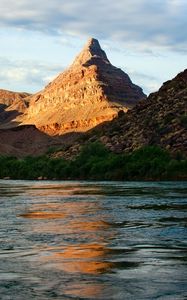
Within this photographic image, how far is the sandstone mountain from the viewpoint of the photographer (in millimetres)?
99938

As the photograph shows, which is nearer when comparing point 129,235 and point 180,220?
point 129,235

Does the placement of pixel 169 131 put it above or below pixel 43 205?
above

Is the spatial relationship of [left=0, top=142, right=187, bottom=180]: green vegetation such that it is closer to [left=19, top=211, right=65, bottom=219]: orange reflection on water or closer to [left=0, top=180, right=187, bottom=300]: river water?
[left=19, top=211, right=65, bottom=219]: orange reflection on water

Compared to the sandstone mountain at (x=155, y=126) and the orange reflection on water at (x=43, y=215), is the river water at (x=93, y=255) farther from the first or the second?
the sandstone mountain at (x=155, y=126)

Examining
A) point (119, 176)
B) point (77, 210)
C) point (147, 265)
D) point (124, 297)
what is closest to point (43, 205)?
point (77, 210)

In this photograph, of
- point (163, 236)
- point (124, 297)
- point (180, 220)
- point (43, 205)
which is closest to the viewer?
point (124, 297)

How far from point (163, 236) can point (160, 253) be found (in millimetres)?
3556

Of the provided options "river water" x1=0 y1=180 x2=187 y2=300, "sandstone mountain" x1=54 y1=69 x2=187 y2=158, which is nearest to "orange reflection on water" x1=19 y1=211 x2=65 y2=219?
"river water" x1=0 y1=180 x2=187 y2=300

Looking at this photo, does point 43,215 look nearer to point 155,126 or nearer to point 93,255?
point 93,255

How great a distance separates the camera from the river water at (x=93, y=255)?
1160 cm

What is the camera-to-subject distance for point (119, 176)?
3457 inches

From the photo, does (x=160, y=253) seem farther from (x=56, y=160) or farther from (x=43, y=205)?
(x=56, y=160)

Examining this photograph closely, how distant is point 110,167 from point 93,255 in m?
75.2

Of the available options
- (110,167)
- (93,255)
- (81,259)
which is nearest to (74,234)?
(93,255)
